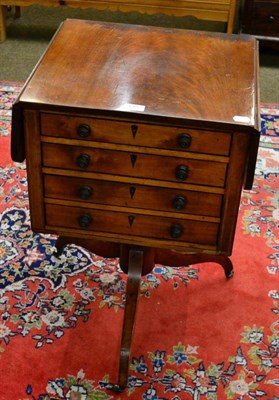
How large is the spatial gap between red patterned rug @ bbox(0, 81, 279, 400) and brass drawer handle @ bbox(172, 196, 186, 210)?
488mm

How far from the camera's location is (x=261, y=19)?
3.22 metres

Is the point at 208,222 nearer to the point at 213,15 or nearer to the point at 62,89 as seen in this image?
the point at 62,89

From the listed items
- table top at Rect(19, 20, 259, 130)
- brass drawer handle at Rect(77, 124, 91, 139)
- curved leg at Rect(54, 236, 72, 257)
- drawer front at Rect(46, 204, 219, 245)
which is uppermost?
table top at Rect(19, 20, 259, 130)

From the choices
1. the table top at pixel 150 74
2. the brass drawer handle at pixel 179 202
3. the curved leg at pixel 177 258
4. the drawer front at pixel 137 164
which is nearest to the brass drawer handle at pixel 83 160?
the drawer front at pixel 137 164

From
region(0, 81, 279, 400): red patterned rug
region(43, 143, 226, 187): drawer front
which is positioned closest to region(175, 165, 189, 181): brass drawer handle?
region(43, 143, 226, 187): drawer front

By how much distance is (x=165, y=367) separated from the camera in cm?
172

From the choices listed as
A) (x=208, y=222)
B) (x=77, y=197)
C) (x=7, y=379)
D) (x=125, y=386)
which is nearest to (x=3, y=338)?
(x=7, y=379)

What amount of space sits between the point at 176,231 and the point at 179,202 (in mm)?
85

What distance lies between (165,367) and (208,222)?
459mm

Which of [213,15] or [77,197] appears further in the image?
[213,15]

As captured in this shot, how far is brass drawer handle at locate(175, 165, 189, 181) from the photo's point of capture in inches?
57.1

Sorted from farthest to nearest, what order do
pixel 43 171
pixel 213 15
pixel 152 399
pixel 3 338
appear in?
pixel 213 15 → pixel 3 338 → pixel 152 399 → pixel 43 171

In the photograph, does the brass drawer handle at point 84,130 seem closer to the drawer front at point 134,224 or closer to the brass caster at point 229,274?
the drawer front at point 134,224

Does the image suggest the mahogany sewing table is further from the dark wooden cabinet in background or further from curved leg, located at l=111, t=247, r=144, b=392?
the dark wooden cabinet in background
